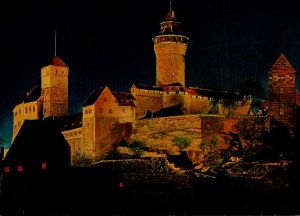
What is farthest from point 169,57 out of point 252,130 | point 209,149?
point 209,149

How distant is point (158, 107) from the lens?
50.0 m

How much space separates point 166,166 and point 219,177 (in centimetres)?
351

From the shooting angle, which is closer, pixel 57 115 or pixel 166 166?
pixel 166 166

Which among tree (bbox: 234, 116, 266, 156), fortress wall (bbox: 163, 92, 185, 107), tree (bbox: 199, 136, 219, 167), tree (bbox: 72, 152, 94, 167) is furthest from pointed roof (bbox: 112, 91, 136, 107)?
tree (bbox: 234, 116, 266, 156)

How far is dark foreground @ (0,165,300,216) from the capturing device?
Result: 3102 cm

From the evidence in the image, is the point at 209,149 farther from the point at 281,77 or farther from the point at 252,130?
the point at 281,77

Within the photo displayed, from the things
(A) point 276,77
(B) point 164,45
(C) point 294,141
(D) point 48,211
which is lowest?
(D) point 48,211

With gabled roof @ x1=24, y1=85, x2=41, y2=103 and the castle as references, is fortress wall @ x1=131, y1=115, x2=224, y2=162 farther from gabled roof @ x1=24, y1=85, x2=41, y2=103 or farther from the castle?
gabled roof @ x1=24, y1=85, x2=41, y2=103

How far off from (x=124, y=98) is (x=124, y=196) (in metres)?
15.1

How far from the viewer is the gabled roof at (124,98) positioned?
1848 inches

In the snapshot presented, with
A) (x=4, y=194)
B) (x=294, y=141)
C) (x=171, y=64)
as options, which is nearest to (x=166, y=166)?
(x=294, y=141)

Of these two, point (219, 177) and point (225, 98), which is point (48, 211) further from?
point (225, 98)

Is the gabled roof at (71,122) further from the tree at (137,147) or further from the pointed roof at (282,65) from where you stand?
the pointed roof at (282,65)

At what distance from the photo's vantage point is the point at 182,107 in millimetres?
49938
